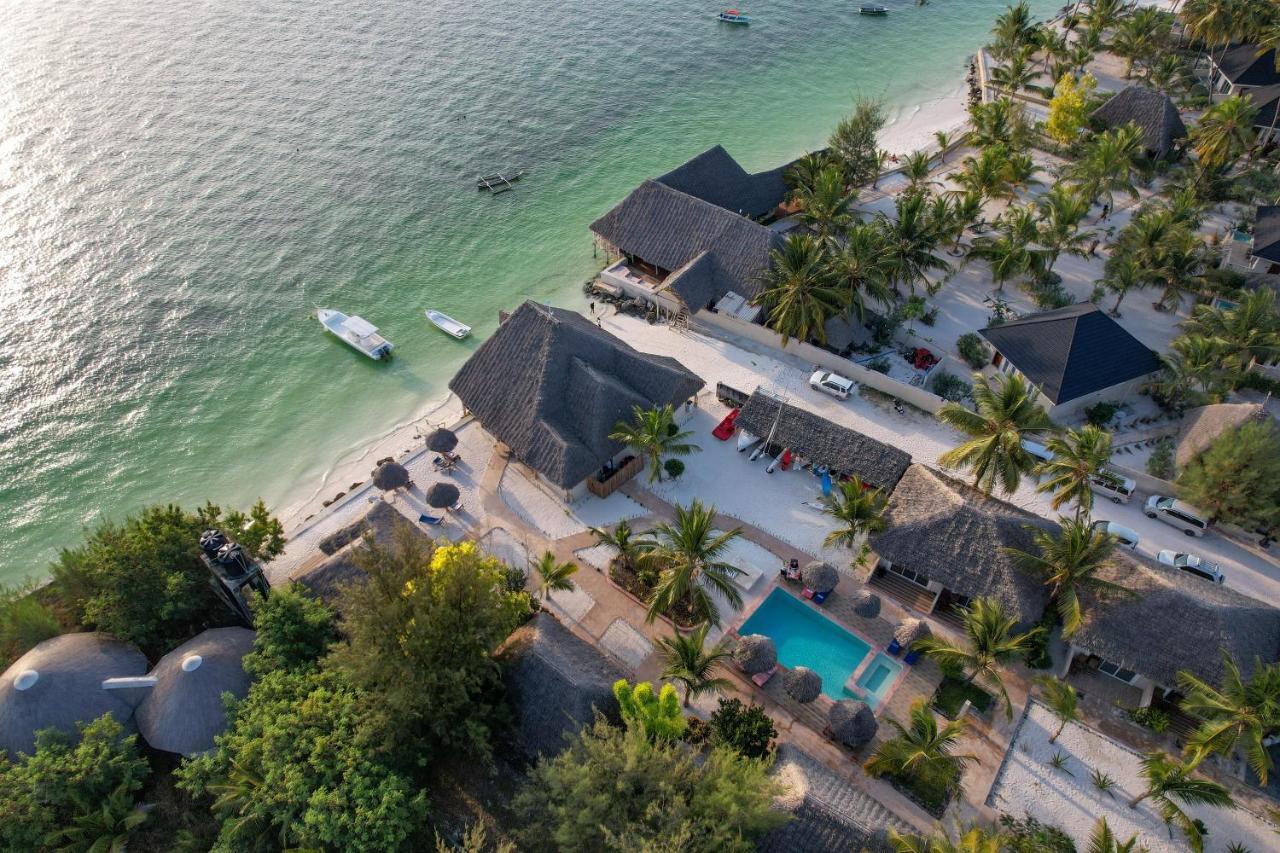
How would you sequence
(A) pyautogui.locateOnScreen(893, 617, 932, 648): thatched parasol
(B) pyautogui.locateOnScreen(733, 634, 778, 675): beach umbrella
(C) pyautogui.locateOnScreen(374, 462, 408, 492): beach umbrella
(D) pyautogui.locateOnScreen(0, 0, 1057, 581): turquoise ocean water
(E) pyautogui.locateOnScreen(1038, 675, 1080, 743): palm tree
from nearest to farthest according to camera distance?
(E) pyautogui.locateOnScreen(1038, 675, 1080, 743): palm tree, (B) pyautogui.locateOnScreen(733, 634, 778, 675): beach umbrella, (A) pyautogui.locateOnScreen(893, 617, 932, 648): thatched parasol, (C) pyautogui.locateOnScreen(374, 462, 408, 492): beach umbrella, (D) pyautogui.locateOnScreen(0, 0, 1057, 581): turquoise ocean water

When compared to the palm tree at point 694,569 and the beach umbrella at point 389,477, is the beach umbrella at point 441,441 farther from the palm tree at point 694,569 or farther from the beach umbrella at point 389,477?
the palm tree at point 694,569

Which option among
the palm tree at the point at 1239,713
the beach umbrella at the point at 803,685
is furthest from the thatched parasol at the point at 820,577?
the palm tree at the point at 1239,713

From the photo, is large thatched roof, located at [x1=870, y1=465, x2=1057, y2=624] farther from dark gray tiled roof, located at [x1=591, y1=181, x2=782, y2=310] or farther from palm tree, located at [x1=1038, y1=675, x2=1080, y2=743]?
dark gray tiled roof, located at [x1=591, y1=181, x2=782, y2=310]

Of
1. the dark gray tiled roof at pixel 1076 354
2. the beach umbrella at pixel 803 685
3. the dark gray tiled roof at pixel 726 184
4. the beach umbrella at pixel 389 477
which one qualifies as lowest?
the beach umbrella at pixel 389 477

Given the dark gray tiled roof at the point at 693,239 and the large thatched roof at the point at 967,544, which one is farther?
the dark gray tiled roof at the point at 693,239

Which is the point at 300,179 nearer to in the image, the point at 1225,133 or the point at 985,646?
the point at 985,646

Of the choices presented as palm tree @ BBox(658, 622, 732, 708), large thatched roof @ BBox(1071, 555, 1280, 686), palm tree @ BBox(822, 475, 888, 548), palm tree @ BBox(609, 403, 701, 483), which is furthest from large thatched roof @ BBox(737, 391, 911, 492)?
palm tree @ BBox(658, 622, 732, 708)

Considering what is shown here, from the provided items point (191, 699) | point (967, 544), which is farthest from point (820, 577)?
point (191, 699)
